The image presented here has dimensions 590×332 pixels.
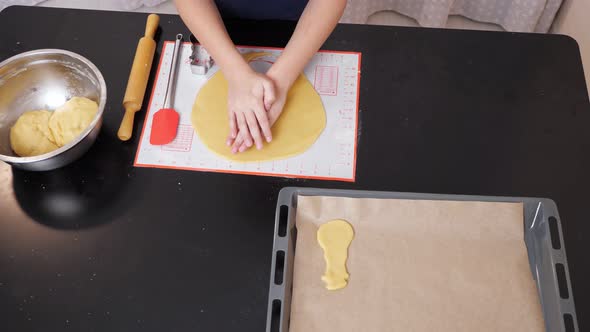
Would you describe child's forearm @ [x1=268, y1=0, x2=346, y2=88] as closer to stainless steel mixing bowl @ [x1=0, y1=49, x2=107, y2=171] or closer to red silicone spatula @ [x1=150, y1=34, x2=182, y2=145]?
red silicone spatula @ [x1=150, y1=34, x2=182, y2=145]

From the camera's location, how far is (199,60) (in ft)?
3.37

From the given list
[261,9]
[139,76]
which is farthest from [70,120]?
[261,9]

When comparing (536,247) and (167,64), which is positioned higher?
(167,64)

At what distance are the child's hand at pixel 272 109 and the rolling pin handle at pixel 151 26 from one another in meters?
0.30

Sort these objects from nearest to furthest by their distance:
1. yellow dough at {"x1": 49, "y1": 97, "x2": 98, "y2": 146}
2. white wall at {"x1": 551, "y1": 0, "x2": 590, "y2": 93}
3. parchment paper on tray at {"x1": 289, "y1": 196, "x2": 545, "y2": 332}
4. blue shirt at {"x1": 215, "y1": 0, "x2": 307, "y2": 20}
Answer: parchment paper on tray at {"x1": 289, "y1": 196, "x2": 545, "y2": 332}
yellow dough at {"x1": 49, "y1": 97, "x2": 98, "y2": 146}
blue shirt at {"x1": 215, "y1": 0, "x2": 307, "y2": 20}
white wall at {"x1": 551, "y1": 0, "x2": 590, "y2": 93}

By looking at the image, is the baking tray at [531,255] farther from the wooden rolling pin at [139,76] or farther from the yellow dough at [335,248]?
the wooden rolling pin at [139,76]

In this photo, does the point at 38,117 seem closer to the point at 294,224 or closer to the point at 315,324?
the point at 294,224

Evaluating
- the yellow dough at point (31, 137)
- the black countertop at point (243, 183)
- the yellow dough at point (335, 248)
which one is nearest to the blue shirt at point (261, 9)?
the black countertop at point (243, 183)

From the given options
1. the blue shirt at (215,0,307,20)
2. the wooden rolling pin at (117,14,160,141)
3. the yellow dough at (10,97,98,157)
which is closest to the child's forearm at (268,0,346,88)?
the blue shirt at (215,0,307,20)

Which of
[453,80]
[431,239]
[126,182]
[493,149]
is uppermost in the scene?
[453,80]

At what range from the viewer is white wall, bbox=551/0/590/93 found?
1654 mm

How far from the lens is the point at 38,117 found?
36.5 inches

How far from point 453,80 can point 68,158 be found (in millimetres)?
739

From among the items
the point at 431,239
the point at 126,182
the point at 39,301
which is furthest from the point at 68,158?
the point at 431,239
